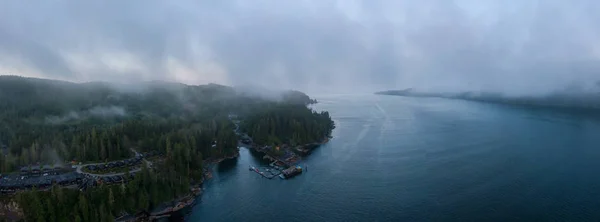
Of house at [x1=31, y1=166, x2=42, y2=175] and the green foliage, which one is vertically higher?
the green foliage

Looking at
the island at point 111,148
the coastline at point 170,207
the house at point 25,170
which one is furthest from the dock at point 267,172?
the house at point 25,170

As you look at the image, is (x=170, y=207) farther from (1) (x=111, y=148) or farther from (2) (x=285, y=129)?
(2) (x=285, y=129)

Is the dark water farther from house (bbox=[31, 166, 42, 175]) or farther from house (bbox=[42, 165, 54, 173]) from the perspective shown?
house (bbox=[31, 166, 42, 175])

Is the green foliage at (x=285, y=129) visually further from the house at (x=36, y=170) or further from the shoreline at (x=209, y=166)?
the house at (x=36, y=170)

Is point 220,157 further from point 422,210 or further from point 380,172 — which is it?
point 422,210

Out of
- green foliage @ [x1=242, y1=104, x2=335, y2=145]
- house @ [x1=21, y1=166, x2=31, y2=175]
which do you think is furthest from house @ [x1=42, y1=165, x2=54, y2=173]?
green foliage @ [x1=242, y1=104, x2=335, y2=145]

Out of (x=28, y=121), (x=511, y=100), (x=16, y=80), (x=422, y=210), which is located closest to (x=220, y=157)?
(x=422, y=210)
